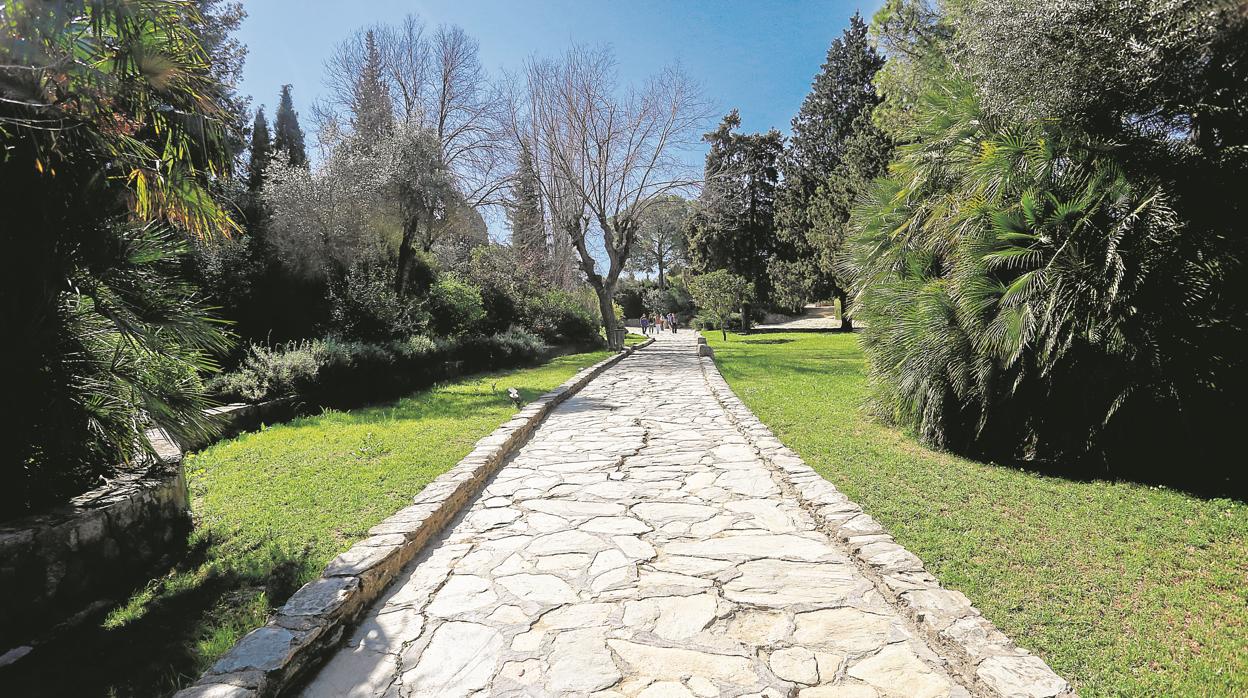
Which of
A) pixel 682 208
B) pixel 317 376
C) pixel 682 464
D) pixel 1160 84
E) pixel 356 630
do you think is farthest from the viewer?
pixel 682 208

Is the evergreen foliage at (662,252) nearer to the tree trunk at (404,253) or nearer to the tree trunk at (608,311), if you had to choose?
the tree trunk at (608,311)

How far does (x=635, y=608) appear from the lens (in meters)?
3.16

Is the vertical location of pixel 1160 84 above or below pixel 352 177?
below

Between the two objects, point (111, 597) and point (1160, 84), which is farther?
point (1160, 84)

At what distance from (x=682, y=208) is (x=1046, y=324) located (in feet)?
68.1

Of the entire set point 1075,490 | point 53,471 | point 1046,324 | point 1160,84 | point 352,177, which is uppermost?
point 352,177

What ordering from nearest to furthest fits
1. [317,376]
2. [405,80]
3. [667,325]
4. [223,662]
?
1. [223,662]
2. [317,376]
3. [405,80]
4. [667,325]

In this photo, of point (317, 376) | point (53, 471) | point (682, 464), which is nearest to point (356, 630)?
point (53, 471)

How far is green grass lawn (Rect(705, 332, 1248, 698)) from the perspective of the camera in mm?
2570

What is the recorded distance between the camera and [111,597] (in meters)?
3.33

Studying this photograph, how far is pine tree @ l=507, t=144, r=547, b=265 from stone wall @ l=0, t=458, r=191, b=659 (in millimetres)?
20009

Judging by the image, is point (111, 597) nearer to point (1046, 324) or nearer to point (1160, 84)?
point (1046, 324)

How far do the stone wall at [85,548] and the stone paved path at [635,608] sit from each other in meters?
1.50

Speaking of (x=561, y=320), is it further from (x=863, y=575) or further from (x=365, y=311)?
(x=863, y=575)
